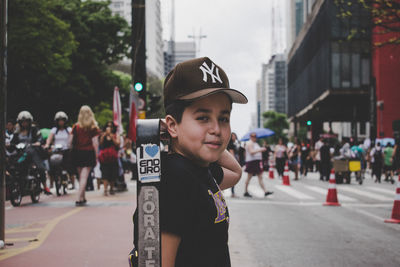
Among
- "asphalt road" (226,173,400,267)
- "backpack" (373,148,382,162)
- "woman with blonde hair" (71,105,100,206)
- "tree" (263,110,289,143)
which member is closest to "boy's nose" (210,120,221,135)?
"asphalt road" (226,173,400,267)

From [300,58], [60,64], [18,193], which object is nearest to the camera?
[18,193]

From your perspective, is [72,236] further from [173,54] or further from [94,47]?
[94,47]

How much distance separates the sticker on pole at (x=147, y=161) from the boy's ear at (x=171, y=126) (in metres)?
0.29

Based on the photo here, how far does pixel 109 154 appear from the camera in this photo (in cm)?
1217

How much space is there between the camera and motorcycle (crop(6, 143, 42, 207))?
390 inches

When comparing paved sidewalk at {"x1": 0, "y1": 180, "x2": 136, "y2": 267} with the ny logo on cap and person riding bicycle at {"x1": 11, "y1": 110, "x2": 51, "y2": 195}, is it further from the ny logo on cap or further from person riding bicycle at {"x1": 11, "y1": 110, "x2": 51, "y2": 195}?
the ny logo on cap

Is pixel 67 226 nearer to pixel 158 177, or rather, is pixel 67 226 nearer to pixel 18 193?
pixel 18 193

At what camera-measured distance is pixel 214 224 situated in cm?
176

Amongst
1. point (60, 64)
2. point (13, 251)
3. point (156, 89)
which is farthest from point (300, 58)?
point (13, 251)

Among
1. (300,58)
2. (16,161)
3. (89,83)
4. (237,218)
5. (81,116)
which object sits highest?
(300,58)

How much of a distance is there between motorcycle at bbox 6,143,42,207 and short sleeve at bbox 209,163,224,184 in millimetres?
8450

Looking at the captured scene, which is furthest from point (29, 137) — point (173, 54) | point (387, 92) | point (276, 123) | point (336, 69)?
point (276, 123)

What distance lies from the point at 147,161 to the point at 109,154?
35.6 ft

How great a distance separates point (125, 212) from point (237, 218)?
192cm
